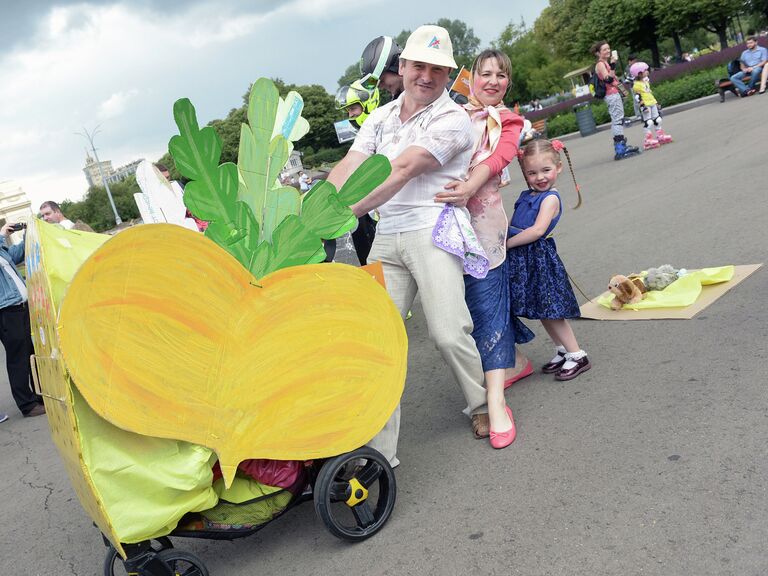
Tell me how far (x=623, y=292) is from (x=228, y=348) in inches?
128

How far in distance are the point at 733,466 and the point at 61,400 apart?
2.43 meters

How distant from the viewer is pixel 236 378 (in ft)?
8.65

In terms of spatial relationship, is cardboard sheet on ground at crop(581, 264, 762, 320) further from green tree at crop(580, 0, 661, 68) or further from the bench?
green tree at crop(580, 0, 661, 68)

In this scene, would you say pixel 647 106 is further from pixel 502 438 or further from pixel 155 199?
pixel 155 199

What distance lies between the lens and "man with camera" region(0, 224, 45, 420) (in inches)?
258

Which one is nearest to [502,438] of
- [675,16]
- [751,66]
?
[751,66]

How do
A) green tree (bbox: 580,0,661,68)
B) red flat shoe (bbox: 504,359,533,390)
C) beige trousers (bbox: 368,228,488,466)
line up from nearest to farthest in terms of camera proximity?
beige trousers (bbox: 368,228,488,466) → red flat shoe (bbox: 504,359,533,390) → green tree (bbox: 580,0,661,68)

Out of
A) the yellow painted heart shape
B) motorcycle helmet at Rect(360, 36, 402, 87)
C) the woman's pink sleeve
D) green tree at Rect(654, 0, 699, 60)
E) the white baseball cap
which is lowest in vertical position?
the yellow painted heart shape

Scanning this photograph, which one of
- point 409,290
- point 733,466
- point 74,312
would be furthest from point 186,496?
point 733,466

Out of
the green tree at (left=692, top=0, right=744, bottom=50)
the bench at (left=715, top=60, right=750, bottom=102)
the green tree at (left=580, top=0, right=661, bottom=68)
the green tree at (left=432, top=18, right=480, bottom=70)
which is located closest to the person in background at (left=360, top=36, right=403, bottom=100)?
the bench at (left=715, top=60, right=750, bottom=102)

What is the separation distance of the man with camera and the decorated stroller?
14.3ft

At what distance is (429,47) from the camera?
314cm

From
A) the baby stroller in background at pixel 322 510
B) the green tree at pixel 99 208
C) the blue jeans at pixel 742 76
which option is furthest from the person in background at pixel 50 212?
the green tree at pixel 99 208

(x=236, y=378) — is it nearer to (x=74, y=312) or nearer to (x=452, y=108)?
(x=74, y=312)
